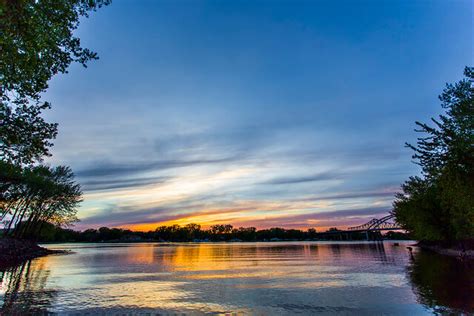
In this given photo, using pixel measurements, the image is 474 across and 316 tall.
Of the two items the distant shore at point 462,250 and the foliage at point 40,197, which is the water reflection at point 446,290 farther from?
the foliage at point 40,197

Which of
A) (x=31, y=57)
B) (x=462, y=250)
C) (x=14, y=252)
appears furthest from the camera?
(x=14, y=252)

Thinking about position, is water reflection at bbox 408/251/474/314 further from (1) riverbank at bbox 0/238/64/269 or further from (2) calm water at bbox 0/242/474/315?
(1) riverbank at bbox 0/238/64/269

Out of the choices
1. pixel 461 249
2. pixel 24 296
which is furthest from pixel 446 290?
pixel 461 249

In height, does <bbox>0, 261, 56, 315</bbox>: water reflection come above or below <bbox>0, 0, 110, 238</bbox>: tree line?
below

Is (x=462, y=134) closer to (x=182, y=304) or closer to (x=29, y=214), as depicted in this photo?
(x=182, y=304)

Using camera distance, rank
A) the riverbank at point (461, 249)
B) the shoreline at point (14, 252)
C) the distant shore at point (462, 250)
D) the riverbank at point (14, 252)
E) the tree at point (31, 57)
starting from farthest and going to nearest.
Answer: the riverbank at point (461, 249), the distant shore at point (462, 250), the riverbank at point (14, 252), the shoreline at point (14, 252), the tree at point (31, 57)

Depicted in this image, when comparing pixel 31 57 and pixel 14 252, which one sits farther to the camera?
pixel 14 252

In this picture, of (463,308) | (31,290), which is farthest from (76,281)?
(463,308)

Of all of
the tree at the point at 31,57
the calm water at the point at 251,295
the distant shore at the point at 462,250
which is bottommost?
the calm water at the point at 251,295

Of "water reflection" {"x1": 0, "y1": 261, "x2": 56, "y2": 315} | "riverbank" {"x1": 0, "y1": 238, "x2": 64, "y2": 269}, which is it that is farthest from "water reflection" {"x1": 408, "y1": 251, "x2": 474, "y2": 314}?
"riverbank" {"x1": 0, "y1": 238, "x2": 64, "y2": 269}

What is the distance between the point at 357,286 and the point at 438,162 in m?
16.2

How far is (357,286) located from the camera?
32.3 metres

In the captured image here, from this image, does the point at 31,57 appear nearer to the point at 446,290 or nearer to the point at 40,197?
the point at 446,290

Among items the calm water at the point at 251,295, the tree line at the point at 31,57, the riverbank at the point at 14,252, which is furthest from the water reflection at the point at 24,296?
the riverbank at the point at 14,252
